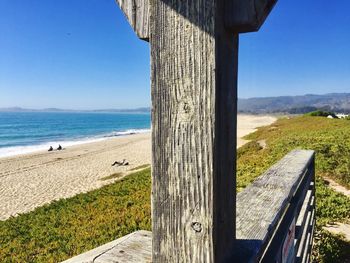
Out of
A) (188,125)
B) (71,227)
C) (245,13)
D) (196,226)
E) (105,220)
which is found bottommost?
(71,227)

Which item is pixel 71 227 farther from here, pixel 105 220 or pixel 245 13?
pixel 245 13

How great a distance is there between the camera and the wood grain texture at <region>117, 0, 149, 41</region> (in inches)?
43.7

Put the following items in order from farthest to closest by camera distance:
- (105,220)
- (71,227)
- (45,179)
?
(45,179), (71,227), (105,220)

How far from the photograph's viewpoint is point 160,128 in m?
1.09

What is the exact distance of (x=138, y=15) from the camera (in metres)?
1.13

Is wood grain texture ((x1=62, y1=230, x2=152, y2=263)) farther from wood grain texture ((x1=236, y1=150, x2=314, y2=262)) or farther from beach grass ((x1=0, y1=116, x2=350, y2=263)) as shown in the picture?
beach grass ((x1=0, y1=116, x2=350, y2=263))

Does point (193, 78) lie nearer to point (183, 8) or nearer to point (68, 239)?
point (183, 8)

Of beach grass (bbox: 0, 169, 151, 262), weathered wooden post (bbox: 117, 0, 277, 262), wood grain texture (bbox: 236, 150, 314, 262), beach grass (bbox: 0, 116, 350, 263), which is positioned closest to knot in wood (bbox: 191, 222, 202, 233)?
weathered wooden post (bbox: 117, 0, 277, 262)

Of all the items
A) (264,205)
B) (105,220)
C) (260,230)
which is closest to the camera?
(260,230)

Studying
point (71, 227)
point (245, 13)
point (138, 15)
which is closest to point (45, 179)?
point (71, 227)

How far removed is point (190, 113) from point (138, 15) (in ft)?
1.36

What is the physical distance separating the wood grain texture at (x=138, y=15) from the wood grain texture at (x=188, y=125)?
0.04m

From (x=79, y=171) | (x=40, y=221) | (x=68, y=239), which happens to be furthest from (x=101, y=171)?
(x=68, y=239)

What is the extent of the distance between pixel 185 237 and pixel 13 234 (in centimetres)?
886
